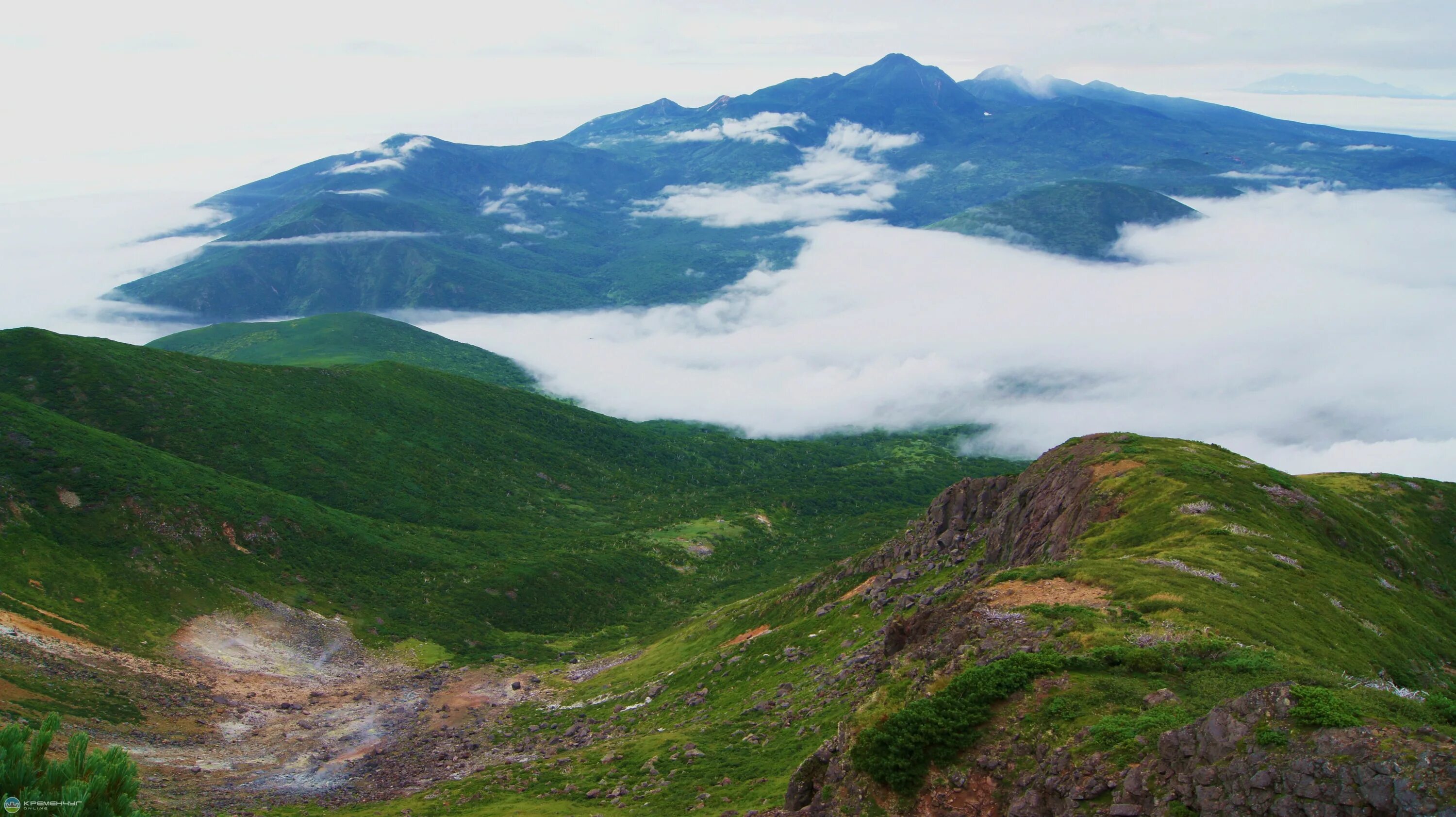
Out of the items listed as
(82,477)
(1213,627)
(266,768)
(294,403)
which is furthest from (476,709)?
(294,403)

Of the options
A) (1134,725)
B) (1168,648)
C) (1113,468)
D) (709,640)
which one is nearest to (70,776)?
(1134,725)

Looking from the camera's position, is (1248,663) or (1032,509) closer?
(1248,663)

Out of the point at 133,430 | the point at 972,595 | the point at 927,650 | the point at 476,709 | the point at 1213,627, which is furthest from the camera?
the point at 133,430

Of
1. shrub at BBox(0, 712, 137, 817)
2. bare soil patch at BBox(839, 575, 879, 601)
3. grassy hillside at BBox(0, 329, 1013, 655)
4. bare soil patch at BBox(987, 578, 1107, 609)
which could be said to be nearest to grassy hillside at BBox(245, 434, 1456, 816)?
bare soil patch at BBox(987, 578, 1107, 609)

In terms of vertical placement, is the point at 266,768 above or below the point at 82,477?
below

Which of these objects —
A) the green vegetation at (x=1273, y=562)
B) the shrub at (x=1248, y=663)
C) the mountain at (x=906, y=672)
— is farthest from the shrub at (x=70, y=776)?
the green vegetation at (x=1273, y=562)

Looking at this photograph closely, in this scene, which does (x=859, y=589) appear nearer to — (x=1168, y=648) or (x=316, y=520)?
(x=1168, y=648)

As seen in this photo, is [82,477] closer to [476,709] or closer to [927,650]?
[476,709]

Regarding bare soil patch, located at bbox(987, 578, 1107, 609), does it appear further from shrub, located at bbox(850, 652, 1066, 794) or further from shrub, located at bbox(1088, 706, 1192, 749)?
shrub, located at bbox(1088, 706, 1192, 749)

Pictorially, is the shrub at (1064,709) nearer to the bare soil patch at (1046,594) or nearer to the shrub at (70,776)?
the bare soil patch at (1046,594)
